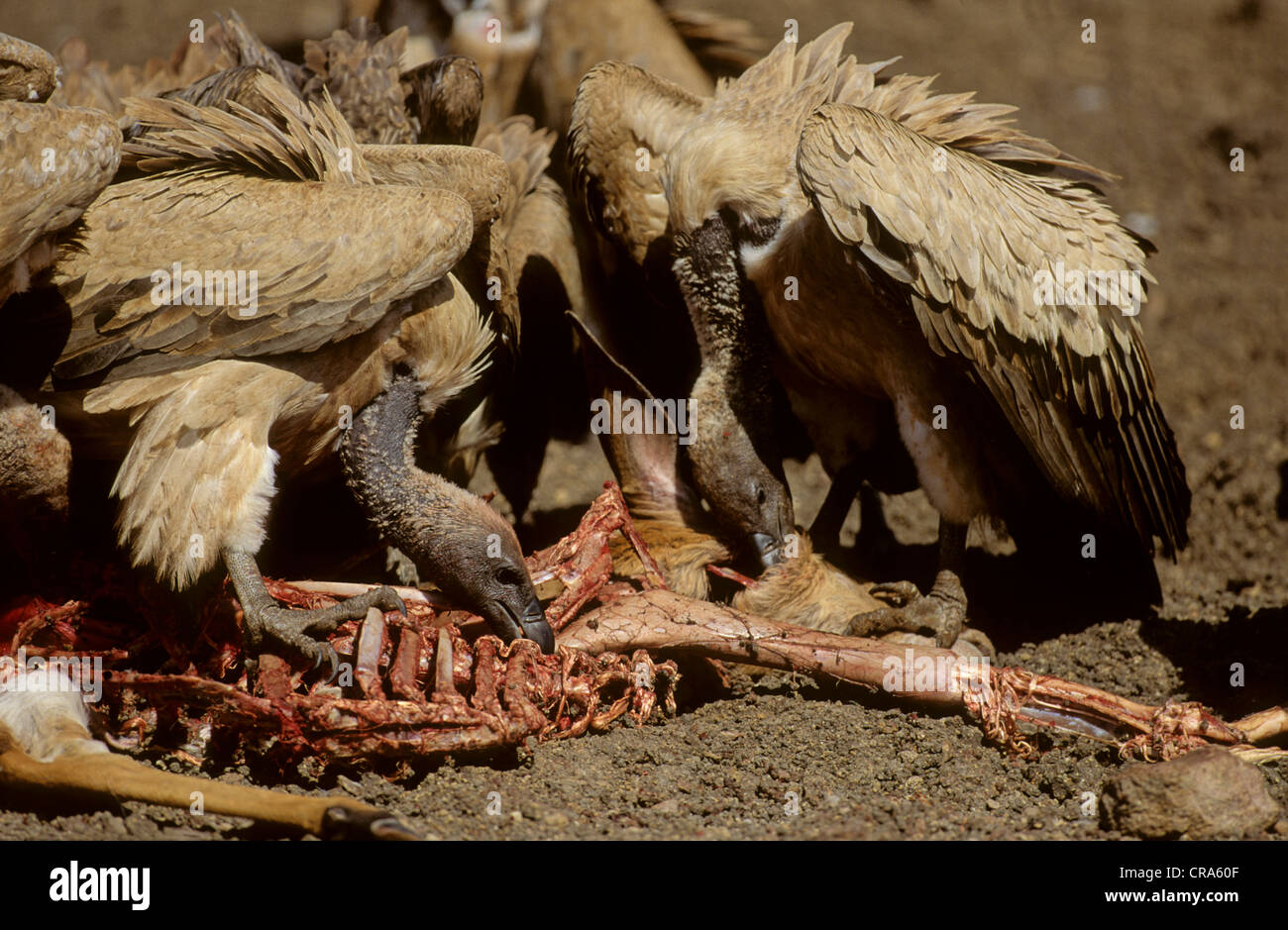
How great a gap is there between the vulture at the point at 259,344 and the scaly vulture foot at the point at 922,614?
4.06 ft

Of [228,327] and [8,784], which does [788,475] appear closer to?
[228,327]

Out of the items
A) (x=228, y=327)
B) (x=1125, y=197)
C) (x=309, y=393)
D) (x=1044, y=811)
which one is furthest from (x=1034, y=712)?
(x=1125, y=197)

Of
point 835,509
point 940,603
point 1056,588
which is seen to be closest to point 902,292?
point 940,603

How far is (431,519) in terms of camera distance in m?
4.09

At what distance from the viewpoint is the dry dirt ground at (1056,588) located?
334cm

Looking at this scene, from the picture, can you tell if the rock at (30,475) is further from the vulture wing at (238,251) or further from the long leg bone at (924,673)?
the long leg bone at (924,673)

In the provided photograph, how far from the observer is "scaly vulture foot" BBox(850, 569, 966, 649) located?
175 inches

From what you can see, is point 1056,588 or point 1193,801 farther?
point 1056,588

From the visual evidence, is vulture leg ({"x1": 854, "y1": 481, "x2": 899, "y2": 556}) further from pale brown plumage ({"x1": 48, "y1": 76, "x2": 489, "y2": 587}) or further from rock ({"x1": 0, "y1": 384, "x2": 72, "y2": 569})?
rock ({"x1": 0, "y1": 384, "x2": 72, "y2": 569})

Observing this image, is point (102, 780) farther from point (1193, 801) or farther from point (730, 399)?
point (1193, 801)

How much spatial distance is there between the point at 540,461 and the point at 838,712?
206 centimetres

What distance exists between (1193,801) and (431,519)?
234 cm

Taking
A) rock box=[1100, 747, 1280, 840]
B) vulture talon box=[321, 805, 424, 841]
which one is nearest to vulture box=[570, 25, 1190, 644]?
rock box=[1100, 747, 1280, 840]

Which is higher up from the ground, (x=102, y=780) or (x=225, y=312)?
(x=225, y=312)
